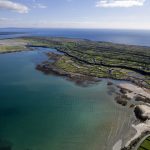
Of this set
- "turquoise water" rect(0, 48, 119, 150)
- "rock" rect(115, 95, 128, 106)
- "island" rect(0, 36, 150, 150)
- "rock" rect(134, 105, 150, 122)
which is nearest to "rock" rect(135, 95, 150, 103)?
"island" rect(0, 36, 150, 150)

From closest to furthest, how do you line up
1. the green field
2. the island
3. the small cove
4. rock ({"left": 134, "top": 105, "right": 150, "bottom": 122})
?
1. the green field
2. the small cove
3. the island
4. rock ({"left": 134, "top": 105, "right": 150, "bottom": 122})

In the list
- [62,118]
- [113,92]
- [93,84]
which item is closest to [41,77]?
[93,84]

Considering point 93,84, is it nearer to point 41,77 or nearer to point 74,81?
point 74,81

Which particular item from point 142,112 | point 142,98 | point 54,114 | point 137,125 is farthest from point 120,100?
point 54,114

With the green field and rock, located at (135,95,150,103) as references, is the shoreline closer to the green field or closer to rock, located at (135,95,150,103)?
rock, located at (135,95,150,103)

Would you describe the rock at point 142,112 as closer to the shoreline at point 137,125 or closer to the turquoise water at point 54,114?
the shoreline at point 137,125

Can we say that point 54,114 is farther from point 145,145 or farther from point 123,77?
point 123,77
